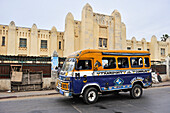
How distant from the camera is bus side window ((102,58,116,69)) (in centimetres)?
823

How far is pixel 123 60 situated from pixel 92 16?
648 inches

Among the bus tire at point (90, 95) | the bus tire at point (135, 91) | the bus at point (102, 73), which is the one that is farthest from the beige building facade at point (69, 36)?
the bus tire at point (90, 95)

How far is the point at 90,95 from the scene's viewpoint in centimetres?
777

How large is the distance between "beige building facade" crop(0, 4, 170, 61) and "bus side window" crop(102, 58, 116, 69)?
1453cm

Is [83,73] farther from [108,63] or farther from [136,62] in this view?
[136,62]

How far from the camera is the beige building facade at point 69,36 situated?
22.5 meters

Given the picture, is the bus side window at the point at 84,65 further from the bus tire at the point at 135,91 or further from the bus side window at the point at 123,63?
the bus tire at the point at 135,91

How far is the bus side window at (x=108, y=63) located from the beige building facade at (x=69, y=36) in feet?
47.7

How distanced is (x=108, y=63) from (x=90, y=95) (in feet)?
7.37

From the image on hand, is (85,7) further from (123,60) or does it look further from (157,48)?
(157,48)

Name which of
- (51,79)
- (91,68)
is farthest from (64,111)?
(51,79)

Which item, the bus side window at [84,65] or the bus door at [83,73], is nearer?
the bus door at [83,73]

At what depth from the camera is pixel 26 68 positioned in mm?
13328

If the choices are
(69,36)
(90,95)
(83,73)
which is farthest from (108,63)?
(69,36)
